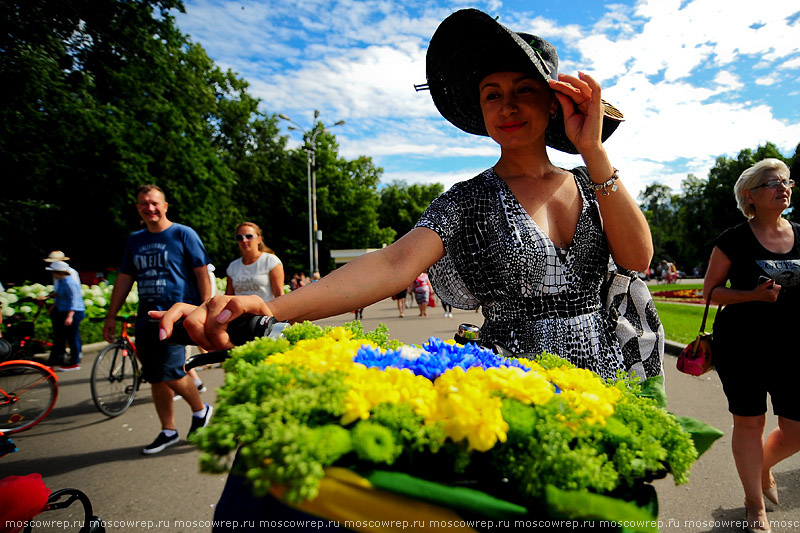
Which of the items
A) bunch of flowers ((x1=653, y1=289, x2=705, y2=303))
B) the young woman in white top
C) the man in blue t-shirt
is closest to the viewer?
A: the man in blue t-shirt

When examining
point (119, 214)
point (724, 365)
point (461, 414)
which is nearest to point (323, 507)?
point (461, 414)

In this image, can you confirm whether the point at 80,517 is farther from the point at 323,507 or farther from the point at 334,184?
the point at 334,184

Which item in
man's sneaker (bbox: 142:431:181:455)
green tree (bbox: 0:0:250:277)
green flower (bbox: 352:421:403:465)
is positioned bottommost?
man's sneaker (bbox: 142:431:181:455)

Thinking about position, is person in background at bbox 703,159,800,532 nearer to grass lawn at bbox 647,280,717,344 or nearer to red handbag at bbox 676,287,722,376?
red handbag at bbox 676,287,722,376

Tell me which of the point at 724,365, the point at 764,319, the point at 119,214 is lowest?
the point at 724,365

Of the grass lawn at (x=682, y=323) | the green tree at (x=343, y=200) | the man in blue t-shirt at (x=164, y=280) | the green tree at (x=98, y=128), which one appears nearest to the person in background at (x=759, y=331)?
the man in blue t-shirt at (x=164, y=280)

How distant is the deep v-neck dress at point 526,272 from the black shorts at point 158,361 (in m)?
3.52

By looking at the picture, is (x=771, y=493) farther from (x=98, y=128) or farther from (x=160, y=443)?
(x=98, y=128)

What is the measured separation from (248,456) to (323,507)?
16 centimetres

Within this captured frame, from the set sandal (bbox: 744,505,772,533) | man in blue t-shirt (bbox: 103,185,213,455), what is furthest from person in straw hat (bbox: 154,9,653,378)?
man in blue t-shirt (bbox: 103,185,213,455)

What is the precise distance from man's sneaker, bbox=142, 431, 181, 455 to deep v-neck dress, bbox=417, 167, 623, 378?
4135 millimetres

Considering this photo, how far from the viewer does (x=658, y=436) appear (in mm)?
1002

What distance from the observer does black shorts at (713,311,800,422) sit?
2908mm

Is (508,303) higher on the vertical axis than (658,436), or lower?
higher
